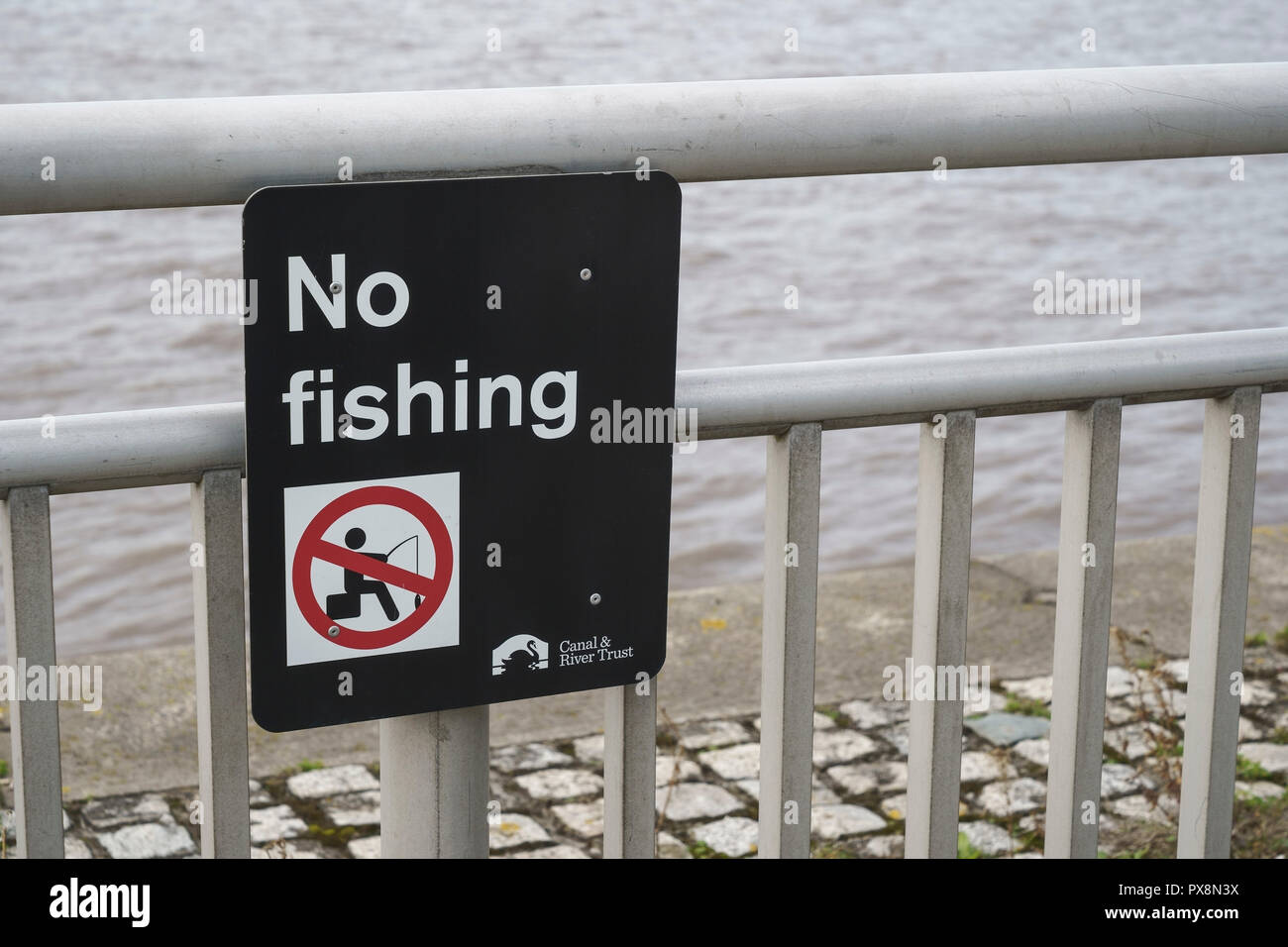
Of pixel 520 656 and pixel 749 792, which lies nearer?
pixel 520 656

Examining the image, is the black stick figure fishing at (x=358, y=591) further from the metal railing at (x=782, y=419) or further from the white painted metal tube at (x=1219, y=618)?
the white painted metal tube at (x=1219, y=618)

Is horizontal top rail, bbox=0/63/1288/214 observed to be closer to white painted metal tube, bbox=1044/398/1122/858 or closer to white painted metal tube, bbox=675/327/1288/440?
white painted metal tube, bbox=675/327/1288/440

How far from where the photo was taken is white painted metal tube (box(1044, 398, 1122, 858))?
5.32ft

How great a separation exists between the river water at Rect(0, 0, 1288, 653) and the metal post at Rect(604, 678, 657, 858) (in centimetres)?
68

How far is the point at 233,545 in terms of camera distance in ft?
4.33

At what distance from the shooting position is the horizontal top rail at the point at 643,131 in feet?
3.72

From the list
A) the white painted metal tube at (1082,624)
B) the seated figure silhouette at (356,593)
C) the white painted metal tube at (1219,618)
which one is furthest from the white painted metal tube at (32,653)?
the white painted metal tube at (1219,618)

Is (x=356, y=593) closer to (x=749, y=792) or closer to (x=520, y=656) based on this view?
(x=520, y=656)

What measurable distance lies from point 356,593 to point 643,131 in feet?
1.45

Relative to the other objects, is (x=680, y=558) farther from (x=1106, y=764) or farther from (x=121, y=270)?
(x=121, y=270)

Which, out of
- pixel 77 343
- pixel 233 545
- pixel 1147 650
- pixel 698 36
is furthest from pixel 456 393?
pixel 698 36

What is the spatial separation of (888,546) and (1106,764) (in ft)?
6.37

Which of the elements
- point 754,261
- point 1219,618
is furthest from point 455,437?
point 754,261

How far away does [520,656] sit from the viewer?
140 cm
